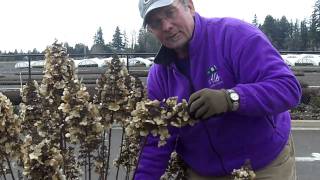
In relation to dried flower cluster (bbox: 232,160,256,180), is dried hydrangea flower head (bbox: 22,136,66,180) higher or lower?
higher

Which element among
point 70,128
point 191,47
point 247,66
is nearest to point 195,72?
point 191,47

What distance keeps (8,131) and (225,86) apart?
0.96 metres

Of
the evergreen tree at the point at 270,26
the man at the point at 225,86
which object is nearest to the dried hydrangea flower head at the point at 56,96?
the man at the point at 225,86

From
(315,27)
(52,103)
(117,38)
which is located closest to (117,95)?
(52,103)

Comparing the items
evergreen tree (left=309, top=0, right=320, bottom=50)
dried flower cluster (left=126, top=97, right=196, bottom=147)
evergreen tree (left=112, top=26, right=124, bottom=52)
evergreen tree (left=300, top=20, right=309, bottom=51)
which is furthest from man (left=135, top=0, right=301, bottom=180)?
evergreen tree (left=309, top=0, right=320, bottom=50)

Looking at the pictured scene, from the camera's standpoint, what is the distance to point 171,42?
2.21 m

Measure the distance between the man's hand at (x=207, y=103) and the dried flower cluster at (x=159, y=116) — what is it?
0.13 feet

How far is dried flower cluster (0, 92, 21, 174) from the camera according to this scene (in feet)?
7.63

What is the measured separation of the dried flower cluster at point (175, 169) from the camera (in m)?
2.57

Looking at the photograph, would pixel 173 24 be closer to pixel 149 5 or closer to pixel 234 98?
pixel 149 5

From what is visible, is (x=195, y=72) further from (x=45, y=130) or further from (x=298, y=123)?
(x=298, y=123)

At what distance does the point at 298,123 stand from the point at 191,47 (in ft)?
26.8

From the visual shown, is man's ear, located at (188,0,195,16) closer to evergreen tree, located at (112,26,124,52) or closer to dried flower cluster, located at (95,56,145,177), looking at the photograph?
dried flower cluster, located at (95,56,145,177)

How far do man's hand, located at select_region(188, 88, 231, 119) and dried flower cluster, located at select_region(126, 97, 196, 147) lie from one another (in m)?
0.04
